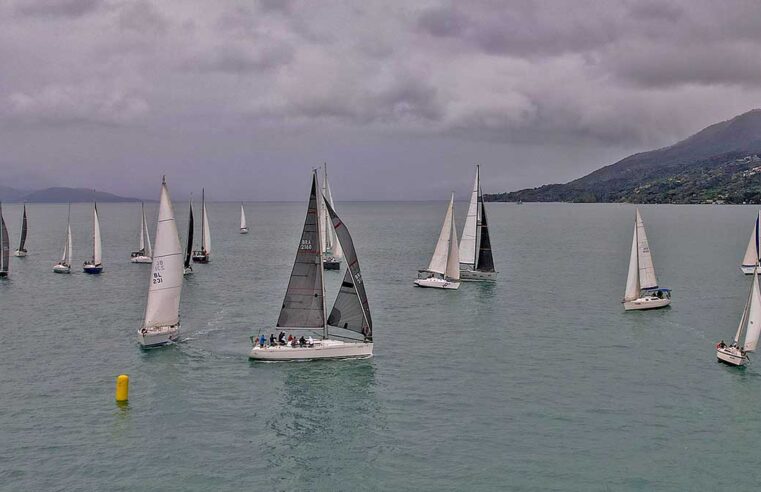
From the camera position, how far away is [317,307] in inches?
2000

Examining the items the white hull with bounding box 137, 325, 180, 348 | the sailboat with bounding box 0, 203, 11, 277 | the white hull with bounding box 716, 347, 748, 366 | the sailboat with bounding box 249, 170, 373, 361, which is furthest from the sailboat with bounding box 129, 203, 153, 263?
the white hull with bounding box 716, 347, 748, 366

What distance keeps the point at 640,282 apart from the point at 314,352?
3947cm

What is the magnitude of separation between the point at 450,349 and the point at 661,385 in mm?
15967

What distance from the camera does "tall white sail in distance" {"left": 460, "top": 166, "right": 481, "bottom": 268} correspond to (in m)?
89.9

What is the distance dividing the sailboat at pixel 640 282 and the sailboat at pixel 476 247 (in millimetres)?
21467

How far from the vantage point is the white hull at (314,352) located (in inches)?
1895

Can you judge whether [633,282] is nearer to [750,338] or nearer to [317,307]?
[750,338]

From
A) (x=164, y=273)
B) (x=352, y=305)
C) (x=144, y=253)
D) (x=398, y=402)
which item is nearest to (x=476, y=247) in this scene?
(x=352, y=305)

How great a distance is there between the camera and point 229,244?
16212 cm

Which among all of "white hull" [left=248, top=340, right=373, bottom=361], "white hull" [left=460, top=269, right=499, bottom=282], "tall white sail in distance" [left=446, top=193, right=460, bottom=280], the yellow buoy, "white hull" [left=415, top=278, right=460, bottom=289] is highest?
"tall white sail in distance" [left=446, top=193, right=460, bottom=280]

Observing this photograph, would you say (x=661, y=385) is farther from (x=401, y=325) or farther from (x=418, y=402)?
(x=401, y=325)

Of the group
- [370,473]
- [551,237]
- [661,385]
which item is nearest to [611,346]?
[661,385]

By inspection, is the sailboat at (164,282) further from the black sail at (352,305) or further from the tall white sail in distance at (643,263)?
the tall white sail in distance at (643,263)

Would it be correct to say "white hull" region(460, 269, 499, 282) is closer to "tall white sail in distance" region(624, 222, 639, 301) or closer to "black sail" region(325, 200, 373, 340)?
"tall white sail in distance" region(624, 222, 639, 301)
